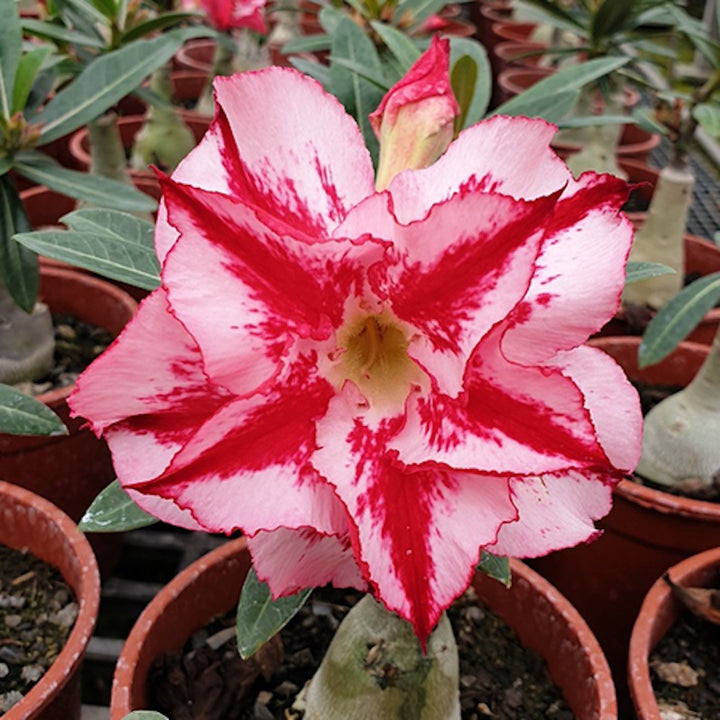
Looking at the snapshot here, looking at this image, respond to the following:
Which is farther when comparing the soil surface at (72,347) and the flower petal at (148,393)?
the soil surface at (72,347)

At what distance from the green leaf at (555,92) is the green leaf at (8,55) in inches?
22.0

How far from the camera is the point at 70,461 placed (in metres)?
1.22

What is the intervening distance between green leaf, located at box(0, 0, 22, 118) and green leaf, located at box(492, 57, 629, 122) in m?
0.56

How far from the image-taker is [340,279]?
489mm

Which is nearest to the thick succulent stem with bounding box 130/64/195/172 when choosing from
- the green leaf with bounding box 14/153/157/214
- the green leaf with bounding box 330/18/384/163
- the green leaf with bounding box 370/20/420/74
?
the green leaf with bounding box 14/153/157/214

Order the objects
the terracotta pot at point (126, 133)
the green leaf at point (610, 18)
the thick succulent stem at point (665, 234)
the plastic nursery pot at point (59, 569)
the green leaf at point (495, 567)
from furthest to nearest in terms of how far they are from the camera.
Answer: the terracotta pot at point (126, 133), the green leaf at point (610, 18), the thick succulent stem at point (665, 234), the plastic nursery pot at point (59, 569), the green leaf at point (495, 567)

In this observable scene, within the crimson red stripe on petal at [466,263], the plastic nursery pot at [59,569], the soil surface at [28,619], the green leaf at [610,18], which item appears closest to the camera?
the crimson red stripe on petal at [466,263]

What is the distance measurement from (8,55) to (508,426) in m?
0.87

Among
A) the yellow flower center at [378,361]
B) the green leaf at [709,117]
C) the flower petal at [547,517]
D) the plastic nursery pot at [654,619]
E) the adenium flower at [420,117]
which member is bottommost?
the plastic nursery pot at [654,619]

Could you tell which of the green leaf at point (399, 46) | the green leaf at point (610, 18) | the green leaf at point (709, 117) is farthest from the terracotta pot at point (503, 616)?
the green leaf at point (610, 18)

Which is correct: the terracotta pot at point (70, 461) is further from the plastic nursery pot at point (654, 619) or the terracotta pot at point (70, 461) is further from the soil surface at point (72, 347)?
the plastic nursery pot at point (654, 619)

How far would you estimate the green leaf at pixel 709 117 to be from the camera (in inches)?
50.8

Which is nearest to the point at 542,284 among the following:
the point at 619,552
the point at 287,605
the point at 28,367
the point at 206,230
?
the point at 206,230

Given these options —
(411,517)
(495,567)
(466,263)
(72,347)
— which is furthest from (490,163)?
(72,347)
